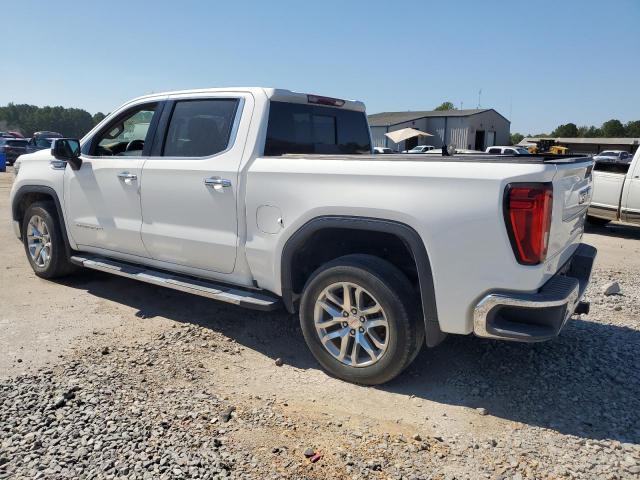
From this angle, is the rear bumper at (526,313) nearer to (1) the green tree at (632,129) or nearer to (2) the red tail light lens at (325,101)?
(2) the red tail light lens at (325,101)

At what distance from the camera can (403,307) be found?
3.30 meters

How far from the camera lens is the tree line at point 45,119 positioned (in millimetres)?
84688

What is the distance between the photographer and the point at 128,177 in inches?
183

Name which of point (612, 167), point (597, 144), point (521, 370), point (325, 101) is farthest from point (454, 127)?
point (521, 370)

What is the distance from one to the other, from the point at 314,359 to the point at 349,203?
1391 millimetres

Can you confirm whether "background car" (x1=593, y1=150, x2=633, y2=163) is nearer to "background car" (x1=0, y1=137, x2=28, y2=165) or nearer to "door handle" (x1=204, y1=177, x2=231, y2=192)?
"door handle" (x1=204, y1=177, x2=231, y2=192)

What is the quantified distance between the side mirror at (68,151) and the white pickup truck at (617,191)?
832cm

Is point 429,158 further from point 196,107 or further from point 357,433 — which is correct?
point 196,107

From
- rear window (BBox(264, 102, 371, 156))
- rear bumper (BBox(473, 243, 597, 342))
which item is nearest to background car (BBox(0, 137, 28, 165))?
rear window (BBox(264, 102, 371, 156))

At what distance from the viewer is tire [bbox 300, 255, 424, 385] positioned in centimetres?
333

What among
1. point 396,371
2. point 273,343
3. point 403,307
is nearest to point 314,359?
point 273,343

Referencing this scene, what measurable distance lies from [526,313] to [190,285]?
2569 mm

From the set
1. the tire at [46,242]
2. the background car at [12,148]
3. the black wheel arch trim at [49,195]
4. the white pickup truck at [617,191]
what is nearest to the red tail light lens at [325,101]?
the black wheel arch trim at [49,195]

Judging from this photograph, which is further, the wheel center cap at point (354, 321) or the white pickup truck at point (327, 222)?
the wheel center cap at point (354, 321)
